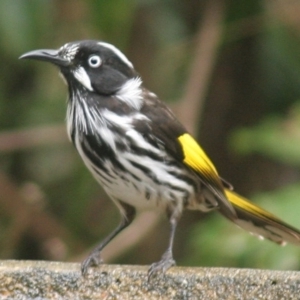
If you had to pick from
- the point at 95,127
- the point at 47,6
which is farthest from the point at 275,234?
the point at 47,6

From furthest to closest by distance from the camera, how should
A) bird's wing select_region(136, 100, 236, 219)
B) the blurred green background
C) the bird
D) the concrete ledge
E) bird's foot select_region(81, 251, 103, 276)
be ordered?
the blurred green background → bird's wing select_region(136, 100, 236, 219) → the bird → bird's foot select_region(81, 251, 103, 276) → the concrete ledge

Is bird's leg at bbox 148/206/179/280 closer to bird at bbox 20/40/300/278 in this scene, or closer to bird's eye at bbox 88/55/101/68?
bird at bbox 20/40/300/278

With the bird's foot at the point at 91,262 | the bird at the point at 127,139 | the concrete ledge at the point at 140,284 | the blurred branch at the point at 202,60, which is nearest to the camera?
the concrete ledge at the point at 140,284

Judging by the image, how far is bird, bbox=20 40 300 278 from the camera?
11.8ft

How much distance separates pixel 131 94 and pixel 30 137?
185 cm

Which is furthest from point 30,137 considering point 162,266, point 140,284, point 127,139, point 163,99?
point 140,284

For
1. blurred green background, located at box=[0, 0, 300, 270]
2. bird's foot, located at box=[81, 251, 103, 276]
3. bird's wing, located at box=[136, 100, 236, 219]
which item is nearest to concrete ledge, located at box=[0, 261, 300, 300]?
bird's foot, located at box=[81, 251, 103, 276]

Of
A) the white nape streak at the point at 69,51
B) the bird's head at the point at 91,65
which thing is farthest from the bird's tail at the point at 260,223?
the white nape streak at the point at 69,51

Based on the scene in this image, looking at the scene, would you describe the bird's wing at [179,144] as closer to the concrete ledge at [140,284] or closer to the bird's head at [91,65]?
the bird's head at [91,65]

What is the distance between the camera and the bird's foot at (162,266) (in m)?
2.78

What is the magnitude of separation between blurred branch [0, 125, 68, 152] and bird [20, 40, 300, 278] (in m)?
1.58

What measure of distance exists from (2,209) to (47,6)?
162 centimetres

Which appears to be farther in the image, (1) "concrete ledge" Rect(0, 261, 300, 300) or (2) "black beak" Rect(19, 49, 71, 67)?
(2) "black beak" Rect(19, 49, 71, 67)

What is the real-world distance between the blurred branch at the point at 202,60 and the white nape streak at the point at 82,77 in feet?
5.08
